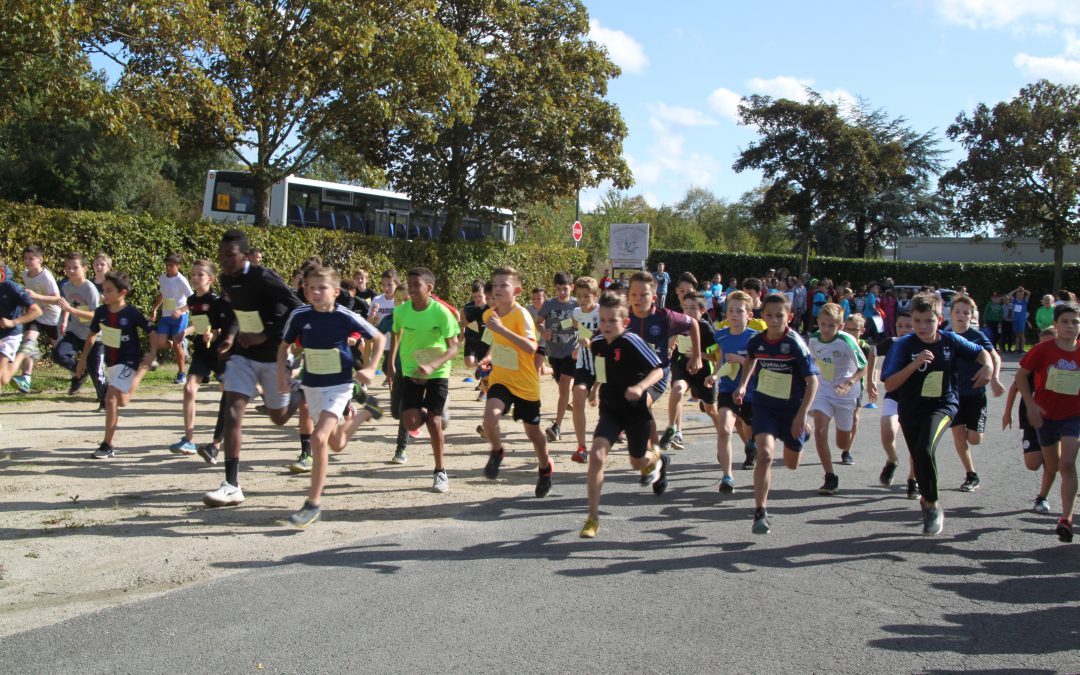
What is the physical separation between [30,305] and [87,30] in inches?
237

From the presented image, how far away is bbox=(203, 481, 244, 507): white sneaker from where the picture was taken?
660cm

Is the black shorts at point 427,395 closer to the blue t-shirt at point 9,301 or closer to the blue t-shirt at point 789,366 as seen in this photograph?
the blue t-shirt at point 789,366

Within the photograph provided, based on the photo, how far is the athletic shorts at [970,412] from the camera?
7926 mm

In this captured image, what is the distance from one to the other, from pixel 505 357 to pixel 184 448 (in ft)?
10.9

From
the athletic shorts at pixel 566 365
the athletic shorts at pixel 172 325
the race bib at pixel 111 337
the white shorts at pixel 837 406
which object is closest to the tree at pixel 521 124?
the athletic shorts at pixel 172 325

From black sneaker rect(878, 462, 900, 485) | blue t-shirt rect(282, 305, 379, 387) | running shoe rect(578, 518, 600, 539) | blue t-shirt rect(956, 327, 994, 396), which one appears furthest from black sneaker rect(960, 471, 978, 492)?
blue t-shirt rect(282, 305, 379, 387)

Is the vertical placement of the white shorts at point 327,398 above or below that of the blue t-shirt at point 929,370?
below

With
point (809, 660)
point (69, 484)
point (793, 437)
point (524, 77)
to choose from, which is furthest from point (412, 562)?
point (524, 77)

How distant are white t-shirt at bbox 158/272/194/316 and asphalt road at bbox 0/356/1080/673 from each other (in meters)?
6.05

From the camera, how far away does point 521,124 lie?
23.6 metres

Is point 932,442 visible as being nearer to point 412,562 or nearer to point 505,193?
point 412,562

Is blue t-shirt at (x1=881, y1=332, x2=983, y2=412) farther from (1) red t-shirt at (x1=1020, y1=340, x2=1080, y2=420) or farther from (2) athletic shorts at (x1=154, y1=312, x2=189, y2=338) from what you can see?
(2) athletic shorts at (x1=154, y1=312, x2=189, y2=338)

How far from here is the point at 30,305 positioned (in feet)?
29.7

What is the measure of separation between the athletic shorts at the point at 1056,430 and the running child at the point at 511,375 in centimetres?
382
